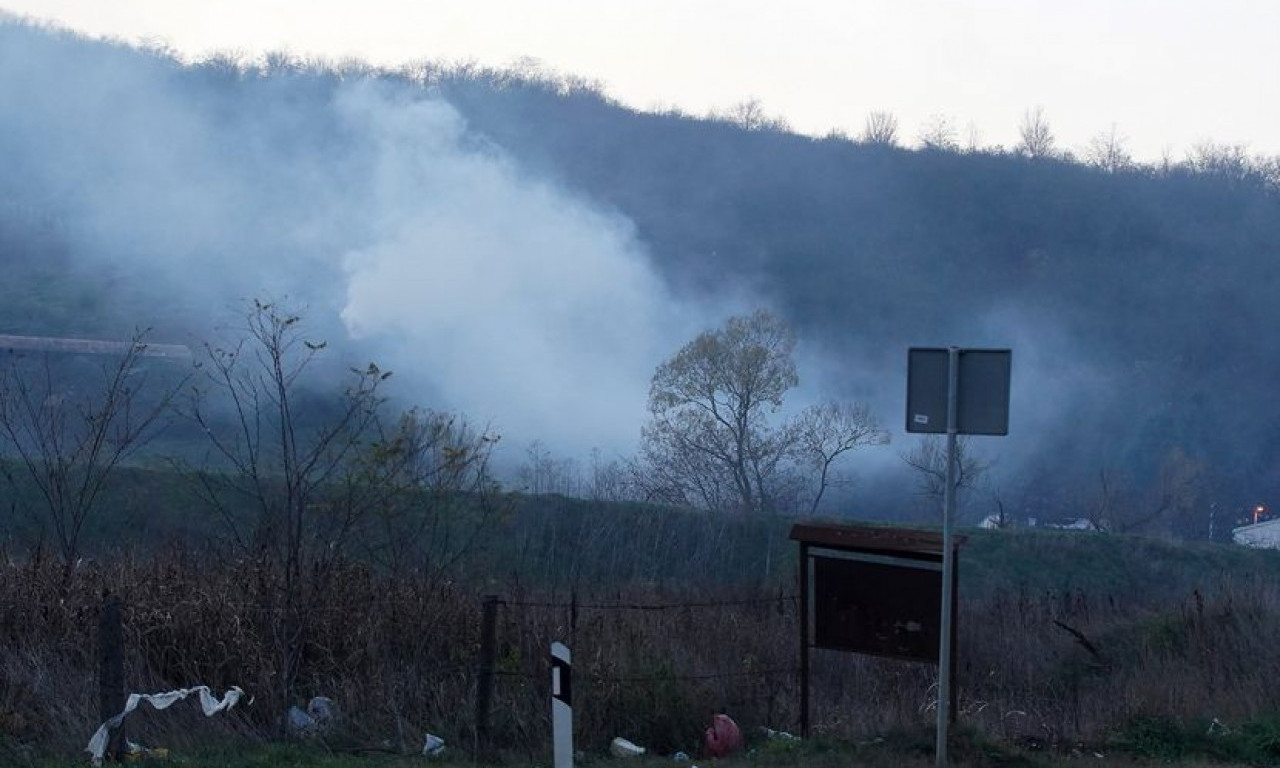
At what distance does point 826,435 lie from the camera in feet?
113

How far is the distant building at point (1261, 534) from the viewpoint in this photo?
125 ft

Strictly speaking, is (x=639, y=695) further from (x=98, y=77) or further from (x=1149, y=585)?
(x=98, y=77)

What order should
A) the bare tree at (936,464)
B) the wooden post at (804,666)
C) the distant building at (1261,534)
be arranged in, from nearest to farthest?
1. the wooden post at (804,666)
2. the bare tree at (936,464)
3. the distant building at (1261,534)

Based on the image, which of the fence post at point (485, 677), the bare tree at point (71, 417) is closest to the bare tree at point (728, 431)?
the bare tree at point (71, 417)

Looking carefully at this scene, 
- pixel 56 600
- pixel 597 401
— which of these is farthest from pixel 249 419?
pixel 56 600

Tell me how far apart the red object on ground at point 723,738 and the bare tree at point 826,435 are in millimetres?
21538

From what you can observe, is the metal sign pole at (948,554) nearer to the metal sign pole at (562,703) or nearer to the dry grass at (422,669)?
the dry grass at (422,669)

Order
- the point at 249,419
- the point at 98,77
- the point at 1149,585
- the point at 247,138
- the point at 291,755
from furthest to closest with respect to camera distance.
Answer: the point at 98,77 < the point at 247,138 < the point at 249,419 < the point at 1149,585 < the point at 291,755

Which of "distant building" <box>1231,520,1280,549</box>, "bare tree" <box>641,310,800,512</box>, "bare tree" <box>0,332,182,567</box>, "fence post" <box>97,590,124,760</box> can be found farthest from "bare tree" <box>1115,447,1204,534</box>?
"fence post" <box>97,590,124,760</box>

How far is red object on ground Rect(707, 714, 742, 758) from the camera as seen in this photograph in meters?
11.9

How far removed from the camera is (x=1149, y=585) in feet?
99.5

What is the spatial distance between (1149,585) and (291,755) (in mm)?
24383

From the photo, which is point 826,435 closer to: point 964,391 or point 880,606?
point 880,606

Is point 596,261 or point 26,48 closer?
point 596,261
